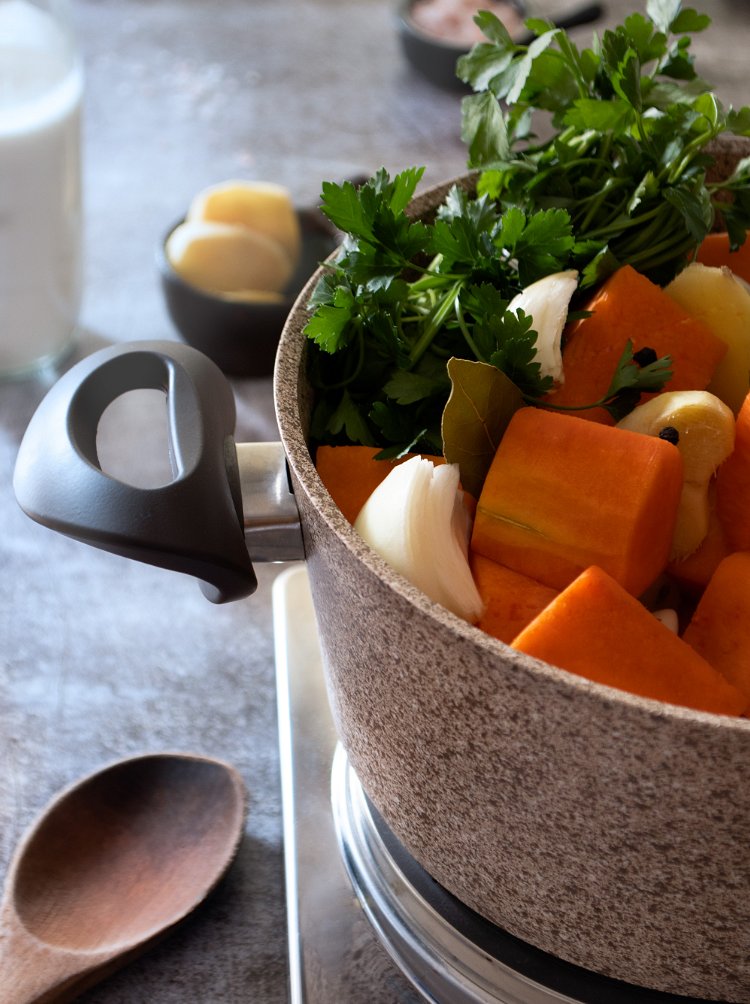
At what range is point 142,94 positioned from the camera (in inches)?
53.9

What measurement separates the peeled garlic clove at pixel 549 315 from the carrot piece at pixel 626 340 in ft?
0.06

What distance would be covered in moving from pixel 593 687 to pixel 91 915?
0.36 metres

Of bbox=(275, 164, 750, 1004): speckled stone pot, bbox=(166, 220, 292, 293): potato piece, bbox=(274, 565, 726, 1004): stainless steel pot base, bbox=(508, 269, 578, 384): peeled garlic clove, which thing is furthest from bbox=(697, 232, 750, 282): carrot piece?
bbox=(166, 220, 292, 293): potato piece

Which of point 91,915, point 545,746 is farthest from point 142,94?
point 545,746

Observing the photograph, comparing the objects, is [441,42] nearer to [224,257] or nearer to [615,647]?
[224,257]

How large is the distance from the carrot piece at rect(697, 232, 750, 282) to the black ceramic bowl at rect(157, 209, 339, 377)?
40 cm

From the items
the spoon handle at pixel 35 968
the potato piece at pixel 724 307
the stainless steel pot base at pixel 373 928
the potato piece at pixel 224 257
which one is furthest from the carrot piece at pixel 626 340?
the potato piece at pixel 224 257

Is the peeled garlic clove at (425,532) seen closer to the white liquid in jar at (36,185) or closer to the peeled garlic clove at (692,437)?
the peeled garlic clove at (692,437)

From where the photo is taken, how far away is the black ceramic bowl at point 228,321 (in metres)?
0.90

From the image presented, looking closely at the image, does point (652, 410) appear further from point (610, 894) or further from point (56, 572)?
point (56, 572)

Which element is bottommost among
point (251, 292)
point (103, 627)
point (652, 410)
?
point (103, 627)

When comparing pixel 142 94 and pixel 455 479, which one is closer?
pixel 455 479

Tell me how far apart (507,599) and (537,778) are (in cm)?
8

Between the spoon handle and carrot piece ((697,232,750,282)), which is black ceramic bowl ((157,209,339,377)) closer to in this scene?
carrot piece ((697,232,750,282))
